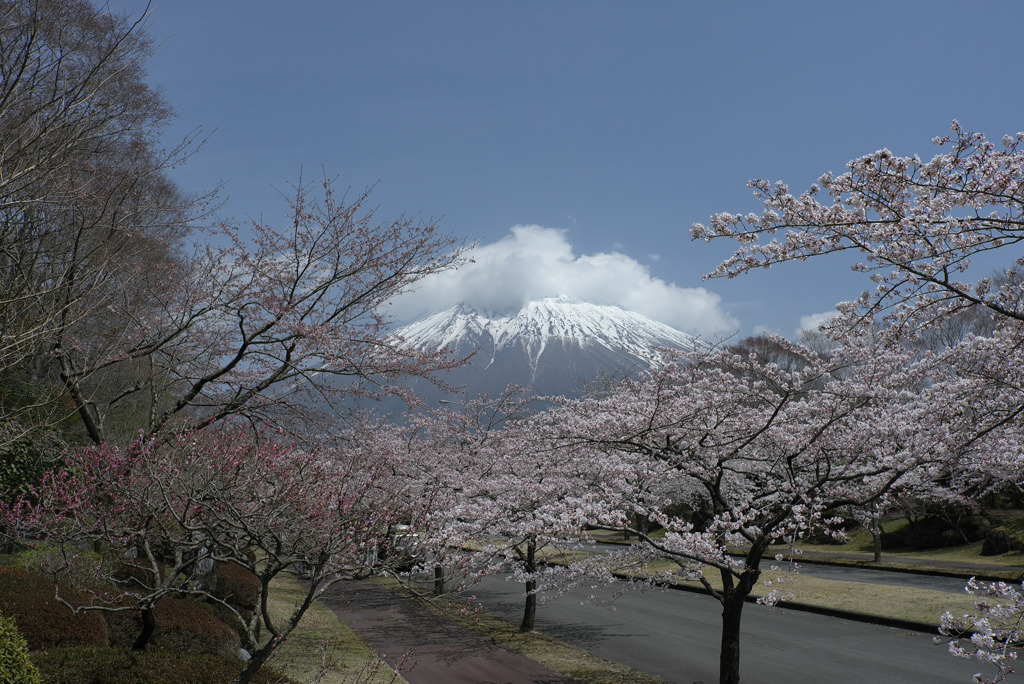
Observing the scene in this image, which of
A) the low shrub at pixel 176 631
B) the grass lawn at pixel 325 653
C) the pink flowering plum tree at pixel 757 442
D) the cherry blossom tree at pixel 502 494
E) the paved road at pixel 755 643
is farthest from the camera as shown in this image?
the paved road at pixel 755 643

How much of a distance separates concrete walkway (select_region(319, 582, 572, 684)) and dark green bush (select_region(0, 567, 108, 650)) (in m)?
2.89

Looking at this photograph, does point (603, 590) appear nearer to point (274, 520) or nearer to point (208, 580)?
point (208, 580)

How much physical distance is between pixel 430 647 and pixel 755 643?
6.53 meters

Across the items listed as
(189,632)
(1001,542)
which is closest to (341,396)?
(189,632)

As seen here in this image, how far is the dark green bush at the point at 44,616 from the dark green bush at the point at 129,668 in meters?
0.45

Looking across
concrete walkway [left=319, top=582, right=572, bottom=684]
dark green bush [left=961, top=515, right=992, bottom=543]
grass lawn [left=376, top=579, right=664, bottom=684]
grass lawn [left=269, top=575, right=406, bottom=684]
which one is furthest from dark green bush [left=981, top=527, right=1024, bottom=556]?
grass lawn [left=269, top=575, right=406, bottom=684]

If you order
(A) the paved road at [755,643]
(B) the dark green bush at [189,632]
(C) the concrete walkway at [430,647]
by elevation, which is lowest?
(C) the concrete walkway at [430,647]

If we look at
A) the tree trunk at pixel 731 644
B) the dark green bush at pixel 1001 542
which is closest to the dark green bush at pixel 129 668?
the tree trunk at pixel 731 644

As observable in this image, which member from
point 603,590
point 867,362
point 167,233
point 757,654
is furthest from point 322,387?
point 603,590

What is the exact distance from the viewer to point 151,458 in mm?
7457

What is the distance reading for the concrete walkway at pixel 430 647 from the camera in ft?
34.8

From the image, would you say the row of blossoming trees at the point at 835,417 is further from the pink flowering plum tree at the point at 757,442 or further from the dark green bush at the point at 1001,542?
the dark green bush at the point at 1001,542

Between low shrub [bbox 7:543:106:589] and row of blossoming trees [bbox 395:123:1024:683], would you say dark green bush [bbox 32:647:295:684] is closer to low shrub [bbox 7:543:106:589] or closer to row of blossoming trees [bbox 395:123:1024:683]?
low shrub [bbox 7:543:106:589]

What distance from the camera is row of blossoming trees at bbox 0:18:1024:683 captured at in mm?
5645
